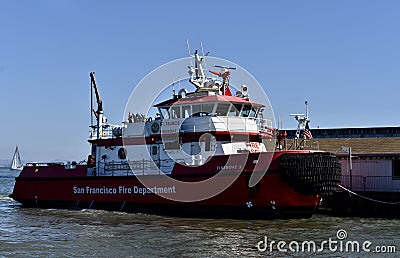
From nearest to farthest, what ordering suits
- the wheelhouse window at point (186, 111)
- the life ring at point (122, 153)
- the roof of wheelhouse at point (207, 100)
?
the roof of wheelhouse at point (207, 100) < the wheelhouse window at point (186, 111) < the life ring at point (122, 153)

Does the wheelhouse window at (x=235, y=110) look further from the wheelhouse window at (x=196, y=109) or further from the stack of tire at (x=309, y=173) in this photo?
the stack of tire at (x=309, y=173)

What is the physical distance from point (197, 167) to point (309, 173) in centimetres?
437

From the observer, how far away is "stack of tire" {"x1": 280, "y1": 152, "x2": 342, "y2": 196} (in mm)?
18891

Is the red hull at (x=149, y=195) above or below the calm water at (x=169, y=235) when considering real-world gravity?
above

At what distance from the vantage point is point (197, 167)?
68.1ft

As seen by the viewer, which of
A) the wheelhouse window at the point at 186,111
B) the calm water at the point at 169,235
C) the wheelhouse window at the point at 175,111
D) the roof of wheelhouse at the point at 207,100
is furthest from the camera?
the wheelhouse window at the point at 175,111

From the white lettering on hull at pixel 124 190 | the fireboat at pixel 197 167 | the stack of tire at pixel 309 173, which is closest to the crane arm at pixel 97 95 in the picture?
the fireboat at pixel 197 167

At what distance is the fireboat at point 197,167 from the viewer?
19.4 meters

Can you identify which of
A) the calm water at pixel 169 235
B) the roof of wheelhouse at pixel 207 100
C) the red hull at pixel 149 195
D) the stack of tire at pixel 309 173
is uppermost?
the roof of wheelhouse at pixel 207 100

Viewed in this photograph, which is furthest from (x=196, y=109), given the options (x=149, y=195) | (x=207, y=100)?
(x=149, y=195)

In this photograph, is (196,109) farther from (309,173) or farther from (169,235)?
(169,235)

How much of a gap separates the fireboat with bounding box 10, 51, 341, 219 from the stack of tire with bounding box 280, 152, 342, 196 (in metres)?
0.04

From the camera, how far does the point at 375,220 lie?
20797mm

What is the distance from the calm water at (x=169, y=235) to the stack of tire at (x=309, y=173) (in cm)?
128
